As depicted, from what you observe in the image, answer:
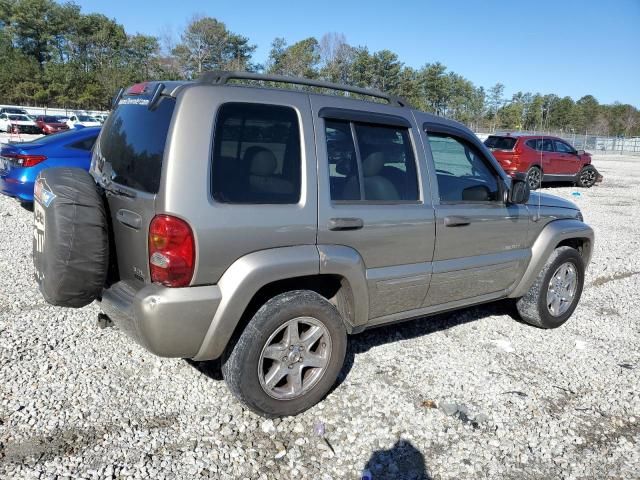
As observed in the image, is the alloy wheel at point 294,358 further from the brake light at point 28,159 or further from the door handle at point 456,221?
the brake light at point 28,159

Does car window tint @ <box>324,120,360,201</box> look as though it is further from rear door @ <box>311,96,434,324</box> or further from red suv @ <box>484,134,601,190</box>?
red suv @ <box>484,134,601,190</box>

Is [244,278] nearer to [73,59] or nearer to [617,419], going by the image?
[617,419]

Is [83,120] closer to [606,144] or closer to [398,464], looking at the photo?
[398,464]

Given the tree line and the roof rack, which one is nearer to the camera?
the roof rack

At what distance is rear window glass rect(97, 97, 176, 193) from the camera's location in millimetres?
2779

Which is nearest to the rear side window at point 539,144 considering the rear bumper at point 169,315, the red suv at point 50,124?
the rear bumper at point 169,315

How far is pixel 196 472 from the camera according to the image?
2668 millimetres

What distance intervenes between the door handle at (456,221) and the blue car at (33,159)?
20.8ft

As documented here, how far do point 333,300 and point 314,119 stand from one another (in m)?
1.17

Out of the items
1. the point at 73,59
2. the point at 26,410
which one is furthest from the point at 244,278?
the point at 73,59

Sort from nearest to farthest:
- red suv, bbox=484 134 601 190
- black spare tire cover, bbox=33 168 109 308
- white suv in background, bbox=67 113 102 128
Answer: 1. black spare tire cover, bbox=33 168 109 308
2. red suv, bbox=484 134 601 190
3. white suv in background, bbox=67 113 102 128

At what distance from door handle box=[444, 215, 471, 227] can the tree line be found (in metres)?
56.4

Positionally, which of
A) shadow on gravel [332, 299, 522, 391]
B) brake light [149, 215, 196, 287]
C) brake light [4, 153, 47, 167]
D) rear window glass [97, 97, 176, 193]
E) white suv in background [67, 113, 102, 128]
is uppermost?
white suv in background [67, 113, 102, 128]

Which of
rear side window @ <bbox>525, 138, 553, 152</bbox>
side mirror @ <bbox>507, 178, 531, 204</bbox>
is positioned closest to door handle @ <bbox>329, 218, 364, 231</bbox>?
side mirror @ <bbox>507, 178, 531, 204</bbox>
